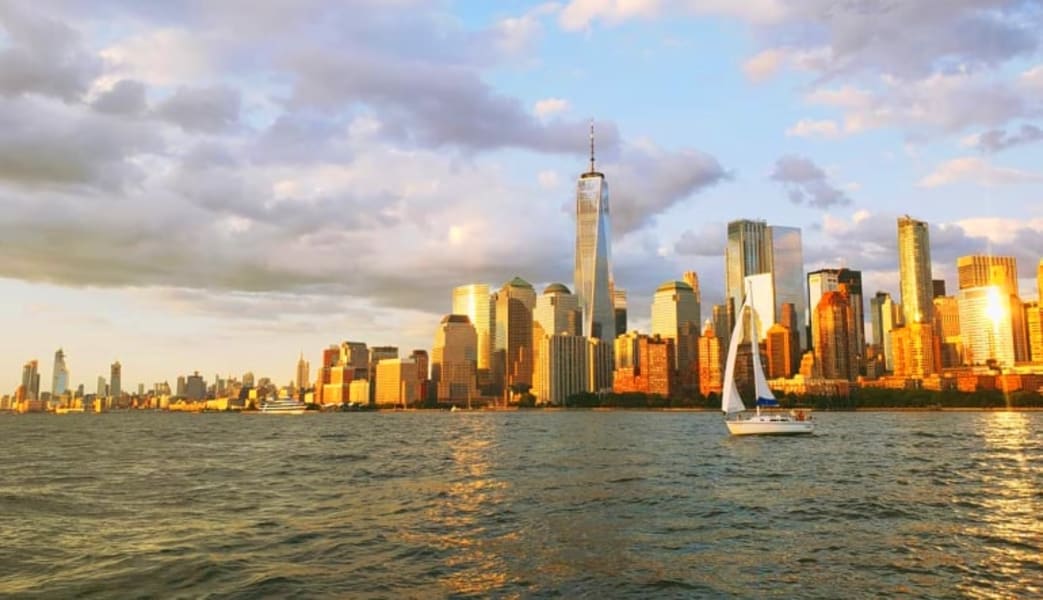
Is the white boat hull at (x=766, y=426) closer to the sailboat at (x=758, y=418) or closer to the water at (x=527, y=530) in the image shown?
the sailboat at (x=758, y=418)

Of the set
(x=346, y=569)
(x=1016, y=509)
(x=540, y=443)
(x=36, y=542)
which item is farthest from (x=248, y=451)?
(x=1016, y=509)

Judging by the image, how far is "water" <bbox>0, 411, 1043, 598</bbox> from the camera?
2734 centimetres

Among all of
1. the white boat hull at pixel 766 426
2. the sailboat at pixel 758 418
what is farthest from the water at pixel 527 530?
the sailboat at pixel 758 418

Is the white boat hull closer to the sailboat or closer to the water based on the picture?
the sailboat

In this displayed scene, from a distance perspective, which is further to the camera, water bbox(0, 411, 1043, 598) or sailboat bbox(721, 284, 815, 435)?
sailboat bbox(721, 284, 815, 435)

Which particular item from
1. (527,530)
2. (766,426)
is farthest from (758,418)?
(527,530)

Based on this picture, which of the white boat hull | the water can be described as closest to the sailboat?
the white boat hull

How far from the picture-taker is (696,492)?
50531 millimetres

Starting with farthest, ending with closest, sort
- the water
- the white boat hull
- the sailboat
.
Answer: the sailboat, the white boat hull, the water

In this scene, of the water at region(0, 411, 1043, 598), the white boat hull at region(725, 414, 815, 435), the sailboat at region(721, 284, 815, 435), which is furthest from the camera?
the sailboat at region(721, 284, 815, 435)

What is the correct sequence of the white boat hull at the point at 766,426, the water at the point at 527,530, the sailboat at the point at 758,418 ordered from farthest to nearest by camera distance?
the sailboat at the point at 758,418 → the white boat hull at the point at 766,426 → the water at the point at 527,530

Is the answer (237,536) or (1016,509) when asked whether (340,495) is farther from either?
(1016,509)

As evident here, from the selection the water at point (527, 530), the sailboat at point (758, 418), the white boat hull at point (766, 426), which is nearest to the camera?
the water at point (527, 530)

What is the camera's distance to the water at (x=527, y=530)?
1077 inches
